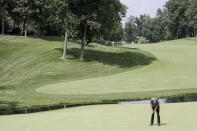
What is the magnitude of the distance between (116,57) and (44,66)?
15.2 metres

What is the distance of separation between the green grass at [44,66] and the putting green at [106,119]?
6.45 m

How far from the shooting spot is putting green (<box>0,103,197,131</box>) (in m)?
32.3

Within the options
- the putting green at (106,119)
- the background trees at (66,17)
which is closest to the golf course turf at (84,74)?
the background trees at (66,17)

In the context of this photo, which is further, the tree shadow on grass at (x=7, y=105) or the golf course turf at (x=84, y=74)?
the golf course turf at (x=84, y=74)

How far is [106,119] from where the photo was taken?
36625 mm

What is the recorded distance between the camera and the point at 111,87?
190 feet

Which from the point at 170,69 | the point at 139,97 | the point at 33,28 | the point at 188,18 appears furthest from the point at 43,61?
the point at 188,18

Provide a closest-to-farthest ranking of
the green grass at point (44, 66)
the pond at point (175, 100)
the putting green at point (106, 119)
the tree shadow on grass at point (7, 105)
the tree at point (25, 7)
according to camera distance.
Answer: the putting green at point (106, 119) < the tree shadow on grass at point (7, 105) < the pond at point (175, 100) < the green grass at point (44, 66) < the tree at point (25, 7)

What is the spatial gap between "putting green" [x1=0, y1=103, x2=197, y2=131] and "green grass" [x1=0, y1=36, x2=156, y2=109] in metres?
6.45

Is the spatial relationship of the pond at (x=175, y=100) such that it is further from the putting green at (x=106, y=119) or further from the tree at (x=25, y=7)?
the tree at (x=25, y=7)

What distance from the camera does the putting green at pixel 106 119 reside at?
32.3m

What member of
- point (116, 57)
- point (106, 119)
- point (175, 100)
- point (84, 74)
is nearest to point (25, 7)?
point (116, 57)

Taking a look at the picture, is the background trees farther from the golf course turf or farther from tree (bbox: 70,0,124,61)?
the golf course turf

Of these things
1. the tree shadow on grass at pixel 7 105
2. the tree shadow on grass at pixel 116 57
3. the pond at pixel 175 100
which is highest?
the tree shadow on grass at pixel 116 57
